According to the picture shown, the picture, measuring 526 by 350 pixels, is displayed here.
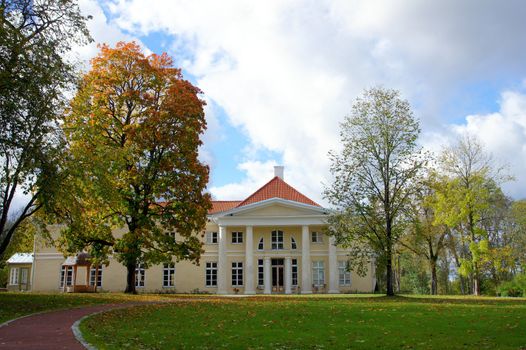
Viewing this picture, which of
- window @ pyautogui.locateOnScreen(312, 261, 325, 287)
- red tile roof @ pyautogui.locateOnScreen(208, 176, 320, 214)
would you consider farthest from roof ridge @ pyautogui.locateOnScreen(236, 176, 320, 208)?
window @ pyautogui.locateOnScreen(312, 261, 325, 287)

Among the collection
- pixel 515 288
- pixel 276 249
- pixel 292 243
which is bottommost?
pixel 515 288

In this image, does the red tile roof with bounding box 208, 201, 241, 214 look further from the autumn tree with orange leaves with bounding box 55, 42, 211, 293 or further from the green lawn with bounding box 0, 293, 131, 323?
the green lawn with bounding box 0, 293, 131, 323

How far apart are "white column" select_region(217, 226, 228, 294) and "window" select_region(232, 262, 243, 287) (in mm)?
1690

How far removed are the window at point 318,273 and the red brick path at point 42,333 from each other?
93.5 feet

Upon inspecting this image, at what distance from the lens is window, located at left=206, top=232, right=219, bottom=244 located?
1773 inches

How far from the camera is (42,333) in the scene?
1254 centimetres

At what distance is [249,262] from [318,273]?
6011mm

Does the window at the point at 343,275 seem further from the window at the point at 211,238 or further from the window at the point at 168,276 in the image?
the window at the point at 168,276

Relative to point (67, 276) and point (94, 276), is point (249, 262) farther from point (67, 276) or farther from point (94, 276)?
point (67, 276)

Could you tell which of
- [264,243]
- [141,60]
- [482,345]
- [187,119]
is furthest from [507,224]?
[482,345]

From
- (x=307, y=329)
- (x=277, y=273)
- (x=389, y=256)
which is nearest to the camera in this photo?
(x=307, y=329)

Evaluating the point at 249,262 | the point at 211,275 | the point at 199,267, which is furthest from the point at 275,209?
the point at 199,267

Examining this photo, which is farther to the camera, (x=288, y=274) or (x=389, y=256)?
(x=288, y=274)

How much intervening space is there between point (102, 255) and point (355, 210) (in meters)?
14.3
